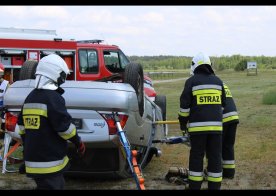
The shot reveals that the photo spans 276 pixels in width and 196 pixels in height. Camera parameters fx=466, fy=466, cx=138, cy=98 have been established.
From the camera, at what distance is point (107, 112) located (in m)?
5.28

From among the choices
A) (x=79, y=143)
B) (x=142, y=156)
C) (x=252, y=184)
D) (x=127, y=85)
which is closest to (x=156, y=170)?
(x=142, y=156)

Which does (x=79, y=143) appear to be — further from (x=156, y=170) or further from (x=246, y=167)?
(x=246, y=167)

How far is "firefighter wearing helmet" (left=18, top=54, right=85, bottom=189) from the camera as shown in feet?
13.0

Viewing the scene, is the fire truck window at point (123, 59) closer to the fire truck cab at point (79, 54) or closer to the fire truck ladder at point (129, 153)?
the fire truck cab at point (79, 54)

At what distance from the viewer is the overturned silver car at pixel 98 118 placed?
5.26 meters

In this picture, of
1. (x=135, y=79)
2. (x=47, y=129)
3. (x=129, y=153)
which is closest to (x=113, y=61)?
(x=135, y=79)

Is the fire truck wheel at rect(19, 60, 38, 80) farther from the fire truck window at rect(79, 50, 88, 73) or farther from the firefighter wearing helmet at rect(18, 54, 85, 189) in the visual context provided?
the fire truck window at rect(79, 50, 88, 73)

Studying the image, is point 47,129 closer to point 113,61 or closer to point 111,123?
point 111,123

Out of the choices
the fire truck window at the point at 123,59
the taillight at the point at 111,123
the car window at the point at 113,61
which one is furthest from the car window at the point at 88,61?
the taillight at the point at 111,123

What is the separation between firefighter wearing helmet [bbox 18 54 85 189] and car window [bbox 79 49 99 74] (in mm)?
8803

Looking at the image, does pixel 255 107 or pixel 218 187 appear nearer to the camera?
pixel 218 187

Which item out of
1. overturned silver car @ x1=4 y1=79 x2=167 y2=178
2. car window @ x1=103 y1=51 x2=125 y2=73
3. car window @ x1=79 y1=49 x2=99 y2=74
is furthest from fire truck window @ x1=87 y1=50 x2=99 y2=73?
overturned silver car @ x1=4 y1=79 x2=167 y2=178

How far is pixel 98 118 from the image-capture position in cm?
529

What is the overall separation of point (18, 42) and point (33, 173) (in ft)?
29.3
